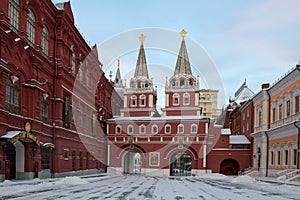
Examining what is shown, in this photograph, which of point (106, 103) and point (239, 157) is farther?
point (106, 103)

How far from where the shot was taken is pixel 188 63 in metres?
46.2

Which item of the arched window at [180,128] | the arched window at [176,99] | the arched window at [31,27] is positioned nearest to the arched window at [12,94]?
the arched window at [31,27]

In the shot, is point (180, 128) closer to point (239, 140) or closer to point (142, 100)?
point (239, 140)

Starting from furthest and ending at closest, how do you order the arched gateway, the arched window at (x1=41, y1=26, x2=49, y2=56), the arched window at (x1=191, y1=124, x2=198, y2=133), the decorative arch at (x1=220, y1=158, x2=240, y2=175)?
the arched gateway → the arched window at (x1=191, y1=124, x2=198, y2=133) → the decorative arch at (x1=220, y1=158, x2=240, y2=175) → the arched window at (x1=41, y1=26, x2=49, y2=56)

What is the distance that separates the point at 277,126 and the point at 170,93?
17770mm

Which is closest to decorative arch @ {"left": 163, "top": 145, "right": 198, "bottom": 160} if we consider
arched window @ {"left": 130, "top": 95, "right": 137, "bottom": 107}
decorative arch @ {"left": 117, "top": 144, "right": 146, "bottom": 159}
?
decorative arch @ {"left": 117, "top": 144, "right": 146, "bottom": 159}

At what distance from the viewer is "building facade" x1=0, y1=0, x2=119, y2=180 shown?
1734 centimetres

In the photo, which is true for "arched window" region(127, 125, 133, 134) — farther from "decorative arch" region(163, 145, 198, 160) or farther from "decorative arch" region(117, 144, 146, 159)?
"decorative arch" region(163, 145, 198, 160)

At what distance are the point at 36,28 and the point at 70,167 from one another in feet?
36.5

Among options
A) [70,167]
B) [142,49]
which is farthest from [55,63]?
[142,49]

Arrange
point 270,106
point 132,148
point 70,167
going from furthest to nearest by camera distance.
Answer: point 132,148 < point 270,106 < point 70,167

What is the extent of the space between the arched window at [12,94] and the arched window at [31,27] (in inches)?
114

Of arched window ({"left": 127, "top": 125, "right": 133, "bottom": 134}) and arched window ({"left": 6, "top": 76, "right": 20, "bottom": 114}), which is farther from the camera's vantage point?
arched window ({"left": 127, "top": 125, "right": 133, "bottom": 134})

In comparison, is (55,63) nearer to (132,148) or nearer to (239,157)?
(132,148)
